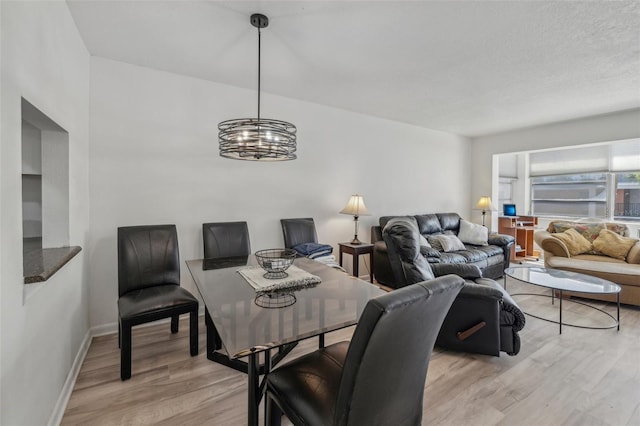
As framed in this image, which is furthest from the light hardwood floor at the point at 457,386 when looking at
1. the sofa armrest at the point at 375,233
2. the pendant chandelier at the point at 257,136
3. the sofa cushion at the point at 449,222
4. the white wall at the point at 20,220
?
the sofa cushion at the point at 449,222

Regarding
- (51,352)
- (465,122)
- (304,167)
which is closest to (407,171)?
(465,122)

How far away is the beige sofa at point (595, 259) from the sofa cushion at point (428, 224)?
4.39 feet

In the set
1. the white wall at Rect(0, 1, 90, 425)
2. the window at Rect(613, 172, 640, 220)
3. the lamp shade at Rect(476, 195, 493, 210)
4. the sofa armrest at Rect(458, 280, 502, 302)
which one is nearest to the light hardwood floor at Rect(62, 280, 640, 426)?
the white wall at Rect(0, 1, 90, 425)

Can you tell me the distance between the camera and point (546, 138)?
4910mm

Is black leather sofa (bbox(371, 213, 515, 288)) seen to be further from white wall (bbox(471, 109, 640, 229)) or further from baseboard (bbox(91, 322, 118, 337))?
baseboard (bbox(91, 322, 118, 337))

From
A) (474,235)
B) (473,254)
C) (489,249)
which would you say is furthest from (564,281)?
(474,235)

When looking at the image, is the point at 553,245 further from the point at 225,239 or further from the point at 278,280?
the point at 225,239

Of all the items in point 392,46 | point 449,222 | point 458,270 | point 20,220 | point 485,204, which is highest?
point 392,46

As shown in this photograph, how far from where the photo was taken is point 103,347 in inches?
97.1

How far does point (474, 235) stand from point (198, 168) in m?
4.16

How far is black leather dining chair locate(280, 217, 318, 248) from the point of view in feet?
11.4

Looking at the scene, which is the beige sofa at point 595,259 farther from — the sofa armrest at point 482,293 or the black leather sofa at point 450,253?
the sofa armrest at point 482,293

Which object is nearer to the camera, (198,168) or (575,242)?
(198,168)

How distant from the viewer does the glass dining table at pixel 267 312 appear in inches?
44.7
